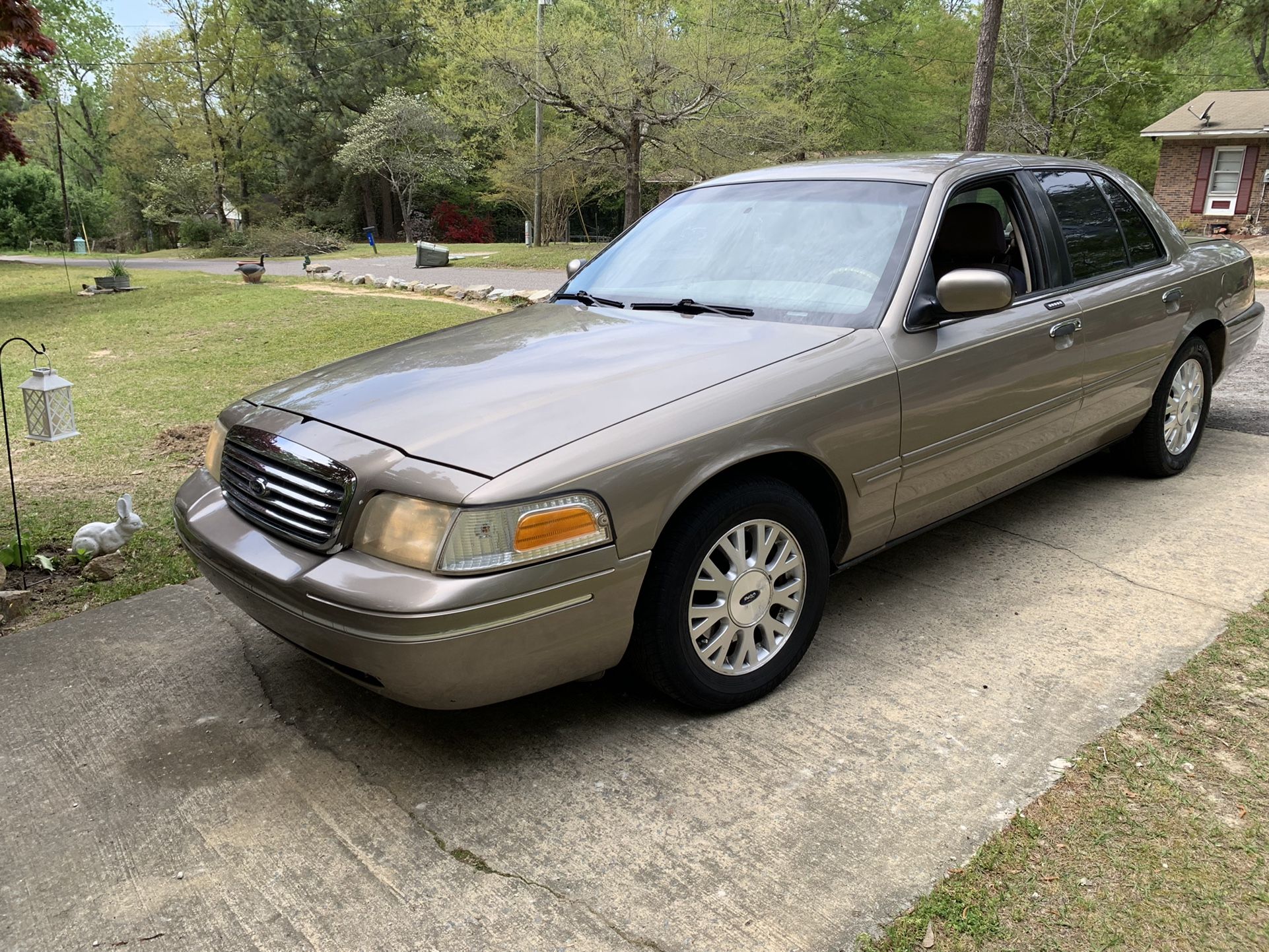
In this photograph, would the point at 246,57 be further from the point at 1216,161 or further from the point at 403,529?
the point at 403,529

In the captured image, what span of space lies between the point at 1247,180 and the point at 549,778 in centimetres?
3109

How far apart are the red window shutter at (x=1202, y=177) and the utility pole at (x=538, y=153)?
749 inches

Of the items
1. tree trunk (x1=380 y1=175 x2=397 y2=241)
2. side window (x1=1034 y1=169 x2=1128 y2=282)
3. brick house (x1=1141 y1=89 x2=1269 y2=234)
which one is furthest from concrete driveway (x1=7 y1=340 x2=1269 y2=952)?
tree trunk (x1=380 y1=175 x2=397 y2=241)

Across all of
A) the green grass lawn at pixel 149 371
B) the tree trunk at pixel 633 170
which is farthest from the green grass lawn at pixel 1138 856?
the tree trunk at pixel 633 170

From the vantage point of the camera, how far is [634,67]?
21859 millimetres

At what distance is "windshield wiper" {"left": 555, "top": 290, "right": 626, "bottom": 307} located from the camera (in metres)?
3.76

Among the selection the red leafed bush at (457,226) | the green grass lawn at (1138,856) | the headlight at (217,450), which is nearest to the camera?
the green grass lawn at (1138,856)

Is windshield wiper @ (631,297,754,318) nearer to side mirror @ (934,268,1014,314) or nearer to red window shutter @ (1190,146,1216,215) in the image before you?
side mirror @ (934,268,1014,314)

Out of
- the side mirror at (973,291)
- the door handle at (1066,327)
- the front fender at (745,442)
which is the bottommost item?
the front fender at (745,442)

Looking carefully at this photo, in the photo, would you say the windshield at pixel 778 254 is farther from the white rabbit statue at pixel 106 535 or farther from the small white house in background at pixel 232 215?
the small white house in background at pixel 232 215

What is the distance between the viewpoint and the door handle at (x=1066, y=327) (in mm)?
3758

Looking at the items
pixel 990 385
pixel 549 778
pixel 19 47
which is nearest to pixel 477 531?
pixel 549 778

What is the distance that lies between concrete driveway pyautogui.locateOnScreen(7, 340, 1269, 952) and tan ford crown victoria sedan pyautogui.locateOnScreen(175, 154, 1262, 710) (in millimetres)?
315

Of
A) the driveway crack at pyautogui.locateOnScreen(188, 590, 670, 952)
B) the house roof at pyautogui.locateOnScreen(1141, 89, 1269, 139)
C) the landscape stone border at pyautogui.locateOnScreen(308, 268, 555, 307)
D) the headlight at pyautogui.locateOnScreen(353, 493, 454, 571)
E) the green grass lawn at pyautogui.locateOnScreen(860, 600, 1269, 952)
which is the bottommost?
the driveway crack at pyautogui.locateOnScreen(188, 590, 670, 952)
